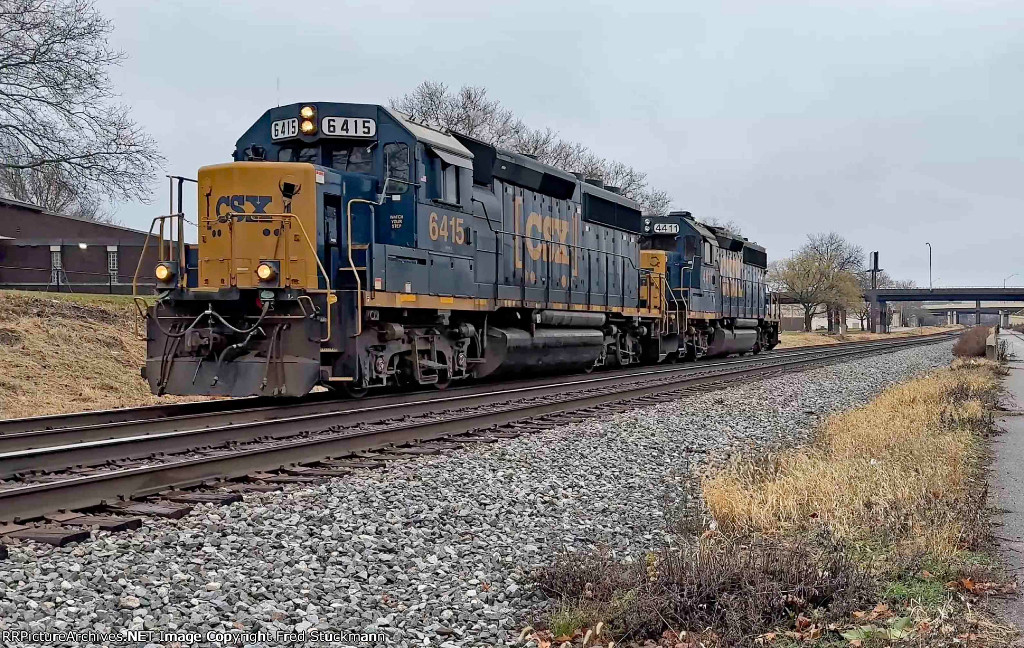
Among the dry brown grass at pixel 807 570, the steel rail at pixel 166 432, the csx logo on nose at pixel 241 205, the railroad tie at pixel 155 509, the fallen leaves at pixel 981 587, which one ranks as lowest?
the fallen leaves at pixel 981 587

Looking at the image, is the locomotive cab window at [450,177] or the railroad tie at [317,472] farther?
the locomotive cab window at [450,177]

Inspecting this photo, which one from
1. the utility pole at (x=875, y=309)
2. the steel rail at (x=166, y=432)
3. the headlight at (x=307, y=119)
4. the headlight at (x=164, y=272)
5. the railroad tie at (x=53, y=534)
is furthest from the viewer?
the utility pole at (x=875, y=309)

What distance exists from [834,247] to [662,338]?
276ft

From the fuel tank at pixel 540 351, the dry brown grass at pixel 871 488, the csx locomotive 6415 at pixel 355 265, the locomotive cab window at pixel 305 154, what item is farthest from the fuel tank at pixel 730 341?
the locomotive cab window at pixel 305 154

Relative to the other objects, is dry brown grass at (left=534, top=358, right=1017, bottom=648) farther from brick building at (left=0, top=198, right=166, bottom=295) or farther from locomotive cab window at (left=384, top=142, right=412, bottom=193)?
brick building at (left=0, top=198, right=166, bottom=295)

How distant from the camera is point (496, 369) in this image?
1523cm

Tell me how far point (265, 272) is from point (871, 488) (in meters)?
7.09

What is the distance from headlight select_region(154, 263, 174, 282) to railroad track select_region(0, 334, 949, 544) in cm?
254

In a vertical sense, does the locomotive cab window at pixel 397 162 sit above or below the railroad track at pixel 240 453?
above

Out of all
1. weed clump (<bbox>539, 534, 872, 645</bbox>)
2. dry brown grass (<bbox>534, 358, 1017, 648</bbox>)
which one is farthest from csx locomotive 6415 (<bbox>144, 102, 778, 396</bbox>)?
weed clump (<bbox>539, 534, 872, 645</bbox>)

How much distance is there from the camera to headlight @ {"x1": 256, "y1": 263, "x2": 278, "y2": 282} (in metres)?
10.5

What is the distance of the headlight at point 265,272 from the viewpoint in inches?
412

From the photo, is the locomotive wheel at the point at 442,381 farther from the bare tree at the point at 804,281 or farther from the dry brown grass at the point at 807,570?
the bare tree at the point at 804,281

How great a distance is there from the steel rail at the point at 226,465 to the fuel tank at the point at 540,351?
304 cm
